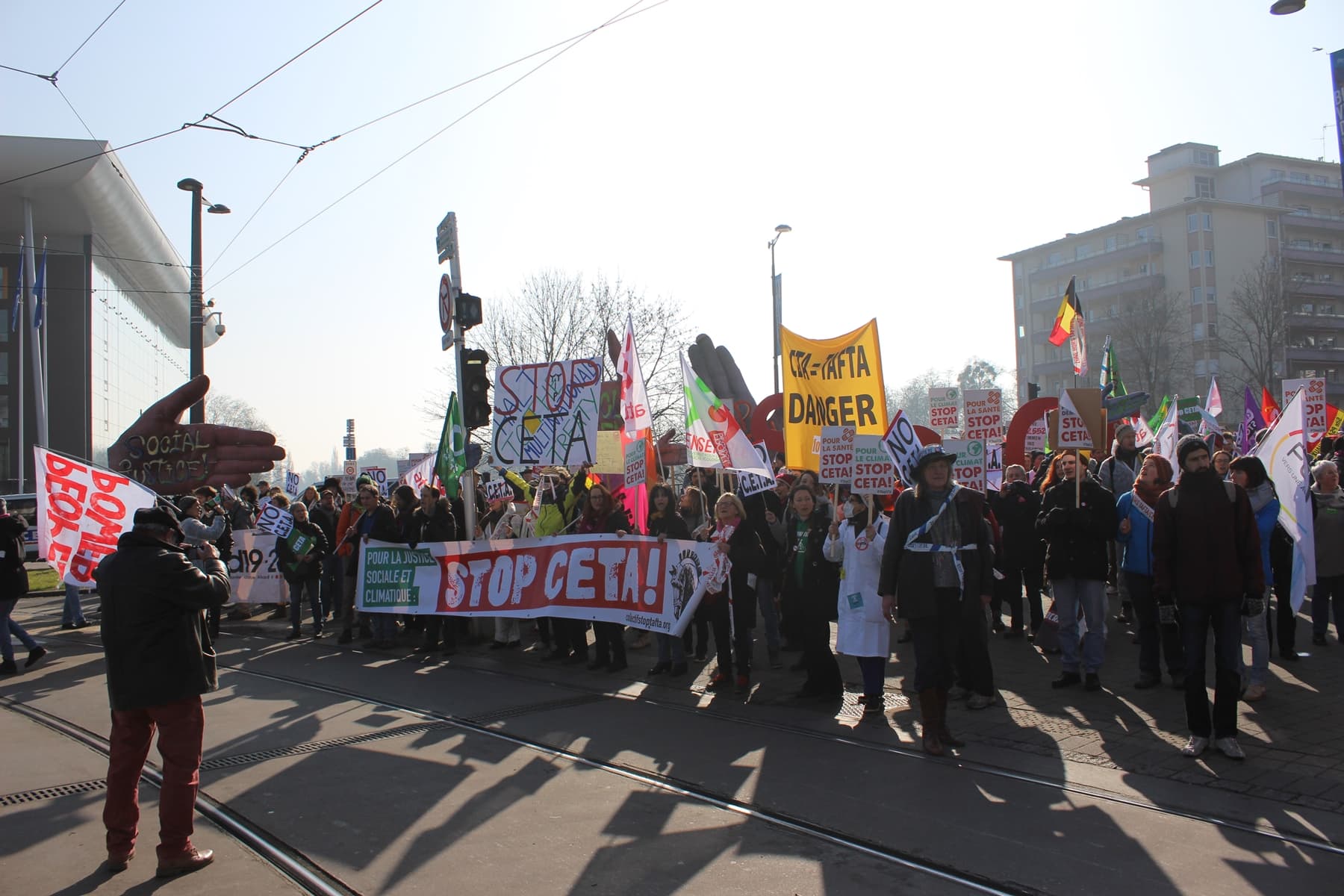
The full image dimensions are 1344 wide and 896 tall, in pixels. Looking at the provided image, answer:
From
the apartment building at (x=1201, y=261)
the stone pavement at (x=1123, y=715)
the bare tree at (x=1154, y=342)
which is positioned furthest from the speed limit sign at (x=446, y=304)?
the apartment building at (x=1201, y=261)

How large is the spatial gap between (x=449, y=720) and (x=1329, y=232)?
8142 cm

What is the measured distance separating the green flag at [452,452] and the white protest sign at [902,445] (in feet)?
20.6

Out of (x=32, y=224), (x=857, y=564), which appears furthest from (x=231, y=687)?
(x=32, y=224)

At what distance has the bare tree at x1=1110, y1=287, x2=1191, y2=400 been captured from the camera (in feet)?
174

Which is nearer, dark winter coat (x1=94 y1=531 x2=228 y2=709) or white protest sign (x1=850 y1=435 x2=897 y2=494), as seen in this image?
dark winter coat (x1=94 y1=531 x2=228 y2=709)

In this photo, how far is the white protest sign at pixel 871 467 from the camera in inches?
315

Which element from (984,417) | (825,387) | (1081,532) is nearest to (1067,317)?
(984,417)

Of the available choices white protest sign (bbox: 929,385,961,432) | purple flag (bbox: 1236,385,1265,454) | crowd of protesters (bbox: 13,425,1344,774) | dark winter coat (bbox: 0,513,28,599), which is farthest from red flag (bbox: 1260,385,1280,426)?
dark winter coat (bbox: 0,513,28,599)

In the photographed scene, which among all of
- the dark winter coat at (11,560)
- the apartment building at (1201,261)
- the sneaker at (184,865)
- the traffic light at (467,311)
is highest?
the apartment building at (1201,261)

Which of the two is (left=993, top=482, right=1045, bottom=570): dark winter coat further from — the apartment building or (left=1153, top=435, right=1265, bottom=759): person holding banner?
the apartment building

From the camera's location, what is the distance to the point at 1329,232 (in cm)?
7156

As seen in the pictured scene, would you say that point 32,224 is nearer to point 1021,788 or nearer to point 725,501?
point 725,501

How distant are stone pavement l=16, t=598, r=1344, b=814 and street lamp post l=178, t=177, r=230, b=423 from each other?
1197 cm

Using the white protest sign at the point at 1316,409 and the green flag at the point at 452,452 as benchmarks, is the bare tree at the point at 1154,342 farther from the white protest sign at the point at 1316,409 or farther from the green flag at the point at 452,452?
the green flag at the point at 452,452
